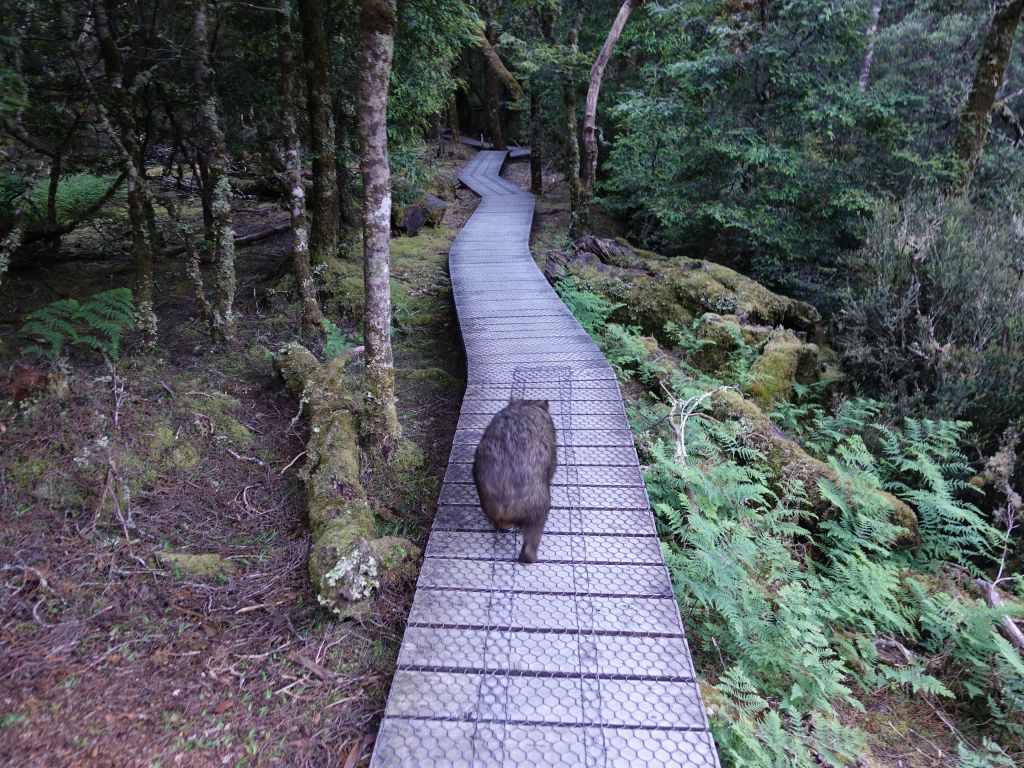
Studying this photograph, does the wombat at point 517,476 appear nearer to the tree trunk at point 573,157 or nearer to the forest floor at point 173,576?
the forest floor at point 173,576

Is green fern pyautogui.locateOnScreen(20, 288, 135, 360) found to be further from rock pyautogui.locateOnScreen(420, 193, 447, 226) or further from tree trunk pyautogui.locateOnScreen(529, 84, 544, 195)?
tree trunk pyautogui.locateOnScreen(529, 84, 544, 195)

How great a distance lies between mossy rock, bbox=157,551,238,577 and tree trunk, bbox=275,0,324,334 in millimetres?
4096

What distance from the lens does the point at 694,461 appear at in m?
5.67

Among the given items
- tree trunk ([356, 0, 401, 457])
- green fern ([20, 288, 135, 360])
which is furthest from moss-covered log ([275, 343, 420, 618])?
green fern ([20, 288, 135, 360])

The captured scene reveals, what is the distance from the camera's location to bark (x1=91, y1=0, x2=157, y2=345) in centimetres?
535

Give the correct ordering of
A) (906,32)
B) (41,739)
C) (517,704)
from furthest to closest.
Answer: (906,32), (517,704), (41,739)

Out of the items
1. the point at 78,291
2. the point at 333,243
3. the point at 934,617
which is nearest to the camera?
the point at 934,617

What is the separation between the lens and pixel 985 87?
10523mm

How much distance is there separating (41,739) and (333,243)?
27.4 ft

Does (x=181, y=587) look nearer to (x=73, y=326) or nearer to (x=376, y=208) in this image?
(x=73, y=326)

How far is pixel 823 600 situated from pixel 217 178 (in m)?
7.15

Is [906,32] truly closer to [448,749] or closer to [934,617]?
[934,617]

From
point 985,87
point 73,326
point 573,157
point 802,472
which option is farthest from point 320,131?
point 985,87

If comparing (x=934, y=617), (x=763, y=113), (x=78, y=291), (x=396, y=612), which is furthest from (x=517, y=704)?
(x=763, y=113)
